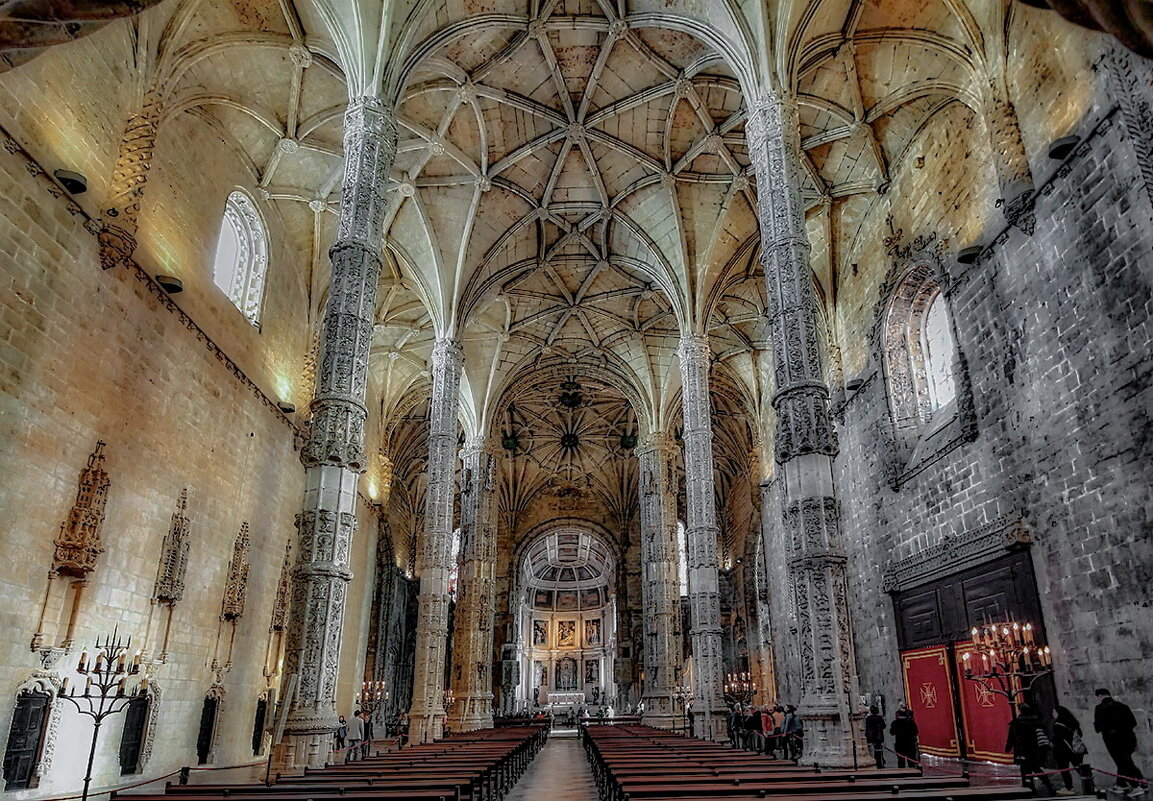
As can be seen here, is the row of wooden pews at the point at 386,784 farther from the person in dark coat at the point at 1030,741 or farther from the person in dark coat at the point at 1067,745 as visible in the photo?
the person in dark coat at the point at 1067,745

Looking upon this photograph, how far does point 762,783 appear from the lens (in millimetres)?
7090

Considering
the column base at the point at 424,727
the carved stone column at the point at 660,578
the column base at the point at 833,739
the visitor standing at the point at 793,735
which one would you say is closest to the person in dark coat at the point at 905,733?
the visitor standing at the point at 793,735

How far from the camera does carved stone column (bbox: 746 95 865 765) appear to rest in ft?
32.3

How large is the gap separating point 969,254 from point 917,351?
4172mm

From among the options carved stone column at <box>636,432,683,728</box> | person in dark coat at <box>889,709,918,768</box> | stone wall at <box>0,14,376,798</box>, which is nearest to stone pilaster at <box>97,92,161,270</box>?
stone wall at <box>0,14,376,798</box>

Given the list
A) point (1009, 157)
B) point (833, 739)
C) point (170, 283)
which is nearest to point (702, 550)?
point (833, 739)

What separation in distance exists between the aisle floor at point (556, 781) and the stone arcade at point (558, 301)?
3477 millimetres

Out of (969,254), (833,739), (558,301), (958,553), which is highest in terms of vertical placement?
(558,301)

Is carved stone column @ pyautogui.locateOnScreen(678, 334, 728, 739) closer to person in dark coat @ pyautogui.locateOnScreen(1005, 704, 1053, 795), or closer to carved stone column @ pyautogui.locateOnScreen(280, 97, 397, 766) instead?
person in dark coat @ pyautogui.locateOnScreen(1005, 704, 1053, 795)

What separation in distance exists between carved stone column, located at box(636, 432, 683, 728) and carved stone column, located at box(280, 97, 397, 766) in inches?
656

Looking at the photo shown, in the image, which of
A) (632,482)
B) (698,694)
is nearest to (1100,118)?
(698,694)

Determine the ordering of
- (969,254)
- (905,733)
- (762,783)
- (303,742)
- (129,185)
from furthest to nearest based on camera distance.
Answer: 1. (969,254)
2. (129,185)
3. (905,733)
4. (303,742)
5. (762,783)

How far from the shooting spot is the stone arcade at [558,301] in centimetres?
1055

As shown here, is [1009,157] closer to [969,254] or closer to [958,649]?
[969,254]
